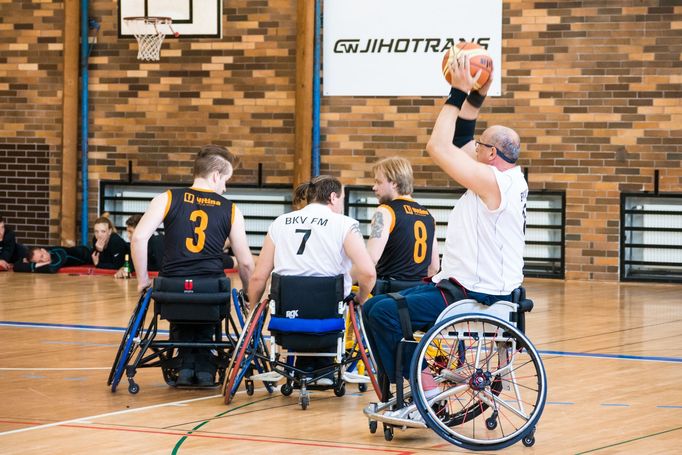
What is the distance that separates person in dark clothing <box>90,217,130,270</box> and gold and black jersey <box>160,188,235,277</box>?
9.01 metres

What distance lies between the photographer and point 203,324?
7586 millimetres

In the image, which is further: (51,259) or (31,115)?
(31,115)

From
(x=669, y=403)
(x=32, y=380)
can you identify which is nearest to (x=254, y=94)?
(x=32, y=380)

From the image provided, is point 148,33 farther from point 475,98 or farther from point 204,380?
point 475,98

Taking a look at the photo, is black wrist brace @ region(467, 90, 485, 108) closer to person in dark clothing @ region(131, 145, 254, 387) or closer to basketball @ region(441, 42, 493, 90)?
basketball @ region(441, 42, 493, 90)

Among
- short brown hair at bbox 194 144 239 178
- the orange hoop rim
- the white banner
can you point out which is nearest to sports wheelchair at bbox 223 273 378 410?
short brown hair at bbox 194 144 239 178

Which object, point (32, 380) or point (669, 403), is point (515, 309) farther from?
point (32, 380)

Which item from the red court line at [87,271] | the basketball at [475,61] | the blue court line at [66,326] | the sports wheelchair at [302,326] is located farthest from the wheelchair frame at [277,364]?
the red court line at [87,271]

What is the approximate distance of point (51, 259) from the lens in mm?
16797

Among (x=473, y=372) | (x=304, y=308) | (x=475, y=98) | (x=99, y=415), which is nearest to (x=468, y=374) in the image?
(x=473, y=372)

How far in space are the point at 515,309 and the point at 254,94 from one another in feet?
40.1

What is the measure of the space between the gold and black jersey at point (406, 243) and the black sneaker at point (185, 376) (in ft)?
5.09

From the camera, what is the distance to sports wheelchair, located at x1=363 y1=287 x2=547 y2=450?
5.55 meters

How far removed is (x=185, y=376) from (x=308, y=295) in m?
1.12
